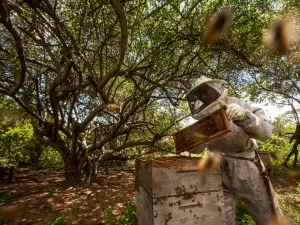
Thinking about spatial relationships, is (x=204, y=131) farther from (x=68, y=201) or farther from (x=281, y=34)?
(x=281, y=34)

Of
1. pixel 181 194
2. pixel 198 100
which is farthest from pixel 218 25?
pixel 181 194

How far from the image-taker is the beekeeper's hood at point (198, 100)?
261 cm

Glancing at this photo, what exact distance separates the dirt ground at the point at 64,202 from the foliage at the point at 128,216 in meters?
0.24

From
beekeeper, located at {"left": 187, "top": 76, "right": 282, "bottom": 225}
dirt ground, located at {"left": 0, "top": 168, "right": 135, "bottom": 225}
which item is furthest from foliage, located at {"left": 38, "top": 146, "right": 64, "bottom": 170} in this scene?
beekeeper, located at {"left": 187, "top": 76, "right": 282, "bottom": 225}

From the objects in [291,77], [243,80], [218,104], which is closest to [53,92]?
[218,104]

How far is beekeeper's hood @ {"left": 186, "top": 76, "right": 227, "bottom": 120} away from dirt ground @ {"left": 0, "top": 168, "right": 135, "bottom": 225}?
2738 millimetres

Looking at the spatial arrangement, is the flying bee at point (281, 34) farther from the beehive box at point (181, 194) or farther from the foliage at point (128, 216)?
the foliage at point (128, 216)

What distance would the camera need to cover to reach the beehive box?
2.10 m

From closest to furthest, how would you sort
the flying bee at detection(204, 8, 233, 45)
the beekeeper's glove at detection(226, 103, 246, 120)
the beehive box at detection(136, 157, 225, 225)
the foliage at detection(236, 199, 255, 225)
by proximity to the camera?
1. the beehive box at detection(136, 157, 225, 225)
2. the beekeeper's glove at detection(226, 103, 246, 120)
3. the foliage at detection(236, 199, 255, 225)
4. the flying bee at detection(204, 8, 233, 45)

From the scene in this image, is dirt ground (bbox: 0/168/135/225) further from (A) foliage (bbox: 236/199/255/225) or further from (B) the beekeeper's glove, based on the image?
(B) the beekeeper's glove

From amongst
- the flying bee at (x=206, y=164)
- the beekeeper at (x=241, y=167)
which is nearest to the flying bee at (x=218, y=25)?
the beekeeper at (x=241, y=167)

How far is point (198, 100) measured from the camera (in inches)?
118

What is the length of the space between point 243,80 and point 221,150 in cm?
→ 627

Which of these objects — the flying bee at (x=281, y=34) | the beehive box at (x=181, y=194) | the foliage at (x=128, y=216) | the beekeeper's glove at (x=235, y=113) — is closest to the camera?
the beehive box at (x=181, y=194)
